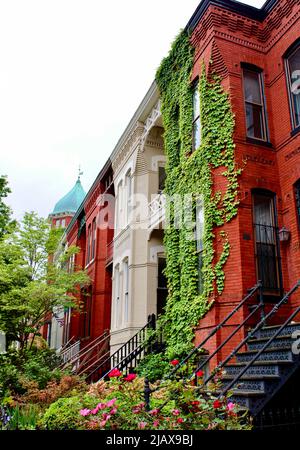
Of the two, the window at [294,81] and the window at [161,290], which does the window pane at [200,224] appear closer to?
the window at [294,81]

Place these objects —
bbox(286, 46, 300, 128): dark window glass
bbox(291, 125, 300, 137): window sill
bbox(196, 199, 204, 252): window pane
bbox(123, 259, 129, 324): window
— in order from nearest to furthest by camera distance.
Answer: bbox(291, 125, 300, 137): window sill → bbox(286, 46, 300, 128): dark window glass → bbox(196, 199, 204, 252): window pane → bbox(123, 259, 129, 324): window

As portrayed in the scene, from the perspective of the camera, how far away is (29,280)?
661 inches

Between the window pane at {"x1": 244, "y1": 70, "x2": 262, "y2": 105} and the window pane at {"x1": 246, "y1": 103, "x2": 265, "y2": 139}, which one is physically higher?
the window pane at {"x1": 244, "y1": 70, "x2": 262, "y2": 105}

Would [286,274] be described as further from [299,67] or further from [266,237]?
[299,67]

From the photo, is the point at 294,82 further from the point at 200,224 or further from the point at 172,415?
the point at 172,415

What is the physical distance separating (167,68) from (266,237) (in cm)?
699

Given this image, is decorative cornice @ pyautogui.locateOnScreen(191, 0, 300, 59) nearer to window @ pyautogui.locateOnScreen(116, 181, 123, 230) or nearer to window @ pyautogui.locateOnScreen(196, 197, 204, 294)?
window @ pyautogui.locateOnScreen(196, 197, 204, 294)

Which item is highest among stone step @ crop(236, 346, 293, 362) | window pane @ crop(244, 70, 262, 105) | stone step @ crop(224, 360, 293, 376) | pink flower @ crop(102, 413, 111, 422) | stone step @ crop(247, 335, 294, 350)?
window pane @ crop(244, 70, 262, 105)

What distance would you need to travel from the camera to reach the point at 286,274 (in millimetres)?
9719

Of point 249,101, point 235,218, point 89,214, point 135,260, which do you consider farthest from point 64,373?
point 89,214

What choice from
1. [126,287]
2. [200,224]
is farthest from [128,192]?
[200,224]

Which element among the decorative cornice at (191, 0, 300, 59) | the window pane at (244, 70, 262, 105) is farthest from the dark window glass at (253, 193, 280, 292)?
the decorative cornice at (191, 0, 300, 59)

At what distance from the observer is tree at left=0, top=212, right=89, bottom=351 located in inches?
611

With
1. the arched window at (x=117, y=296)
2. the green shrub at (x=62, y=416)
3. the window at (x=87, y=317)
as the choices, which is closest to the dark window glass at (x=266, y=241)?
the green shrub at (x=62, y=416)
